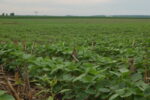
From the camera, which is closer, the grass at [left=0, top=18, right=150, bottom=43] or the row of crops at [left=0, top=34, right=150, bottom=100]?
the row of crops at [left=0, top=34, right=150, bottom=100]

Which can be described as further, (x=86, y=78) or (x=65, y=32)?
(x=65, y=32)

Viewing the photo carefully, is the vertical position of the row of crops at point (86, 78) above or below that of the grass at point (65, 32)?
above

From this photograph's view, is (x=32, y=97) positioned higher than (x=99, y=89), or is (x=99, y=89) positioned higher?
(x=99, y=89)

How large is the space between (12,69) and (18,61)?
46 centimetres

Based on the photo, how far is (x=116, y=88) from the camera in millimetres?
2109

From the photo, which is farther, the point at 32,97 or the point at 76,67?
the point at 76,67

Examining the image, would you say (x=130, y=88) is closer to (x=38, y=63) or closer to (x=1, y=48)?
(x=38, y=63)

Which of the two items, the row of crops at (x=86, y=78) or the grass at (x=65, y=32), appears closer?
the row of crops at (x=86, y=78)

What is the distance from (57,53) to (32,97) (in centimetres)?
172

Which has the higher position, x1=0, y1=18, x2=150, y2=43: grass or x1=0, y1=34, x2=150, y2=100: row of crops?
x1=0, y1=34, x2=150, y2=100: row of crops

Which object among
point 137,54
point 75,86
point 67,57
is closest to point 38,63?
point 75,86

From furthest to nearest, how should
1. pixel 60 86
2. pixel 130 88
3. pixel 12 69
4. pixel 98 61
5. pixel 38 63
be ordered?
pixel 12 69 < pixel 98 61 < pixel 38 63 < pixel 60 86 < pixel 130 88

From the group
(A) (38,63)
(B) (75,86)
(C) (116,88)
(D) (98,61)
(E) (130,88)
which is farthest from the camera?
(D) (98,61)

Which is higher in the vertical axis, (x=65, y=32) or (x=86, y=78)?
(x=86, y=78)
